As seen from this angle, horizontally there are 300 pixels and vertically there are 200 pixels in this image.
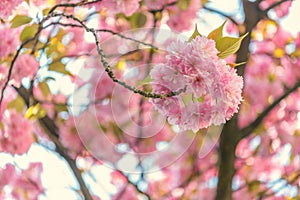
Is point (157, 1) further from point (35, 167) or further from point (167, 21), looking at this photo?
point (35, 167)

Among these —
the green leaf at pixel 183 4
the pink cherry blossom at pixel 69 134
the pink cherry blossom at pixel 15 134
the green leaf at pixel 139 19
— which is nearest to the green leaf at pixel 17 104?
the pink cherry blossom at pixel 15 134

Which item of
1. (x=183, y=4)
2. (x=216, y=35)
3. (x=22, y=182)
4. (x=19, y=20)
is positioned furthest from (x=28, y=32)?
(x=216, y=35)

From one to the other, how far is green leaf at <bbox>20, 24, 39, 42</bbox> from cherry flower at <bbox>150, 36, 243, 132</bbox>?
32.5 inches

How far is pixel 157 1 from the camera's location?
188 cm

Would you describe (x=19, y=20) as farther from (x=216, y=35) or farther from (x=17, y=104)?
(x=216, y=35)

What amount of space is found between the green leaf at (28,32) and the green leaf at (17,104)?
22 centimetres

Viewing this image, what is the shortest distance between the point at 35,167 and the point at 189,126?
1.31m

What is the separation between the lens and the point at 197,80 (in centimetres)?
84

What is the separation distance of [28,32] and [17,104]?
278 millimetres

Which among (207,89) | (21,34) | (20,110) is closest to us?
(207,89)

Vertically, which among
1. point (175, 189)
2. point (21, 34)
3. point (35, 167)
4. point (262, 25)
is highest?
point (21, 34)

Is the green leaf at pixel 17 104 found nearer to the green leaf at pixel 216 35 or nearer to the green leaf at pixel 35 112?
the green leaf at pixel 35 112

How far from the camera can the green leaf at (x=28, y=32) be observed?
161cm

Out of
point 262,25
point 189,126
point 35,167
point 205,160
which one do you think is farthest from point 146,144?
point 189,126
